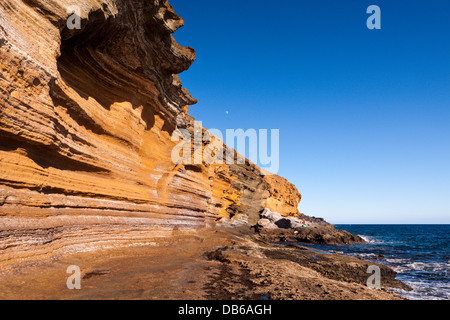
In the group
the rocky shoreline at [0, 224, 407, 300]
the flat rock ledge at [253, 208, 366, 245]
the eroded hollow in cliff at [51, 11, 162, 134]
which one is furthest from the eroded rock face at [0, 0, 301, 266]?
the flat rock ledge at [253, 208, 366, 245]

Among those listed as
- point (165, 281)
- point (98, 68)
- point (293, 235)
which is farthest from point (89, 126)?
point (293, 235)

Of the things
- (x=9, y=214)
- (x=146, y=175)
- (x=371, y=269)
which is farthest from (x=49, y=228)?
(x=371, y=269)

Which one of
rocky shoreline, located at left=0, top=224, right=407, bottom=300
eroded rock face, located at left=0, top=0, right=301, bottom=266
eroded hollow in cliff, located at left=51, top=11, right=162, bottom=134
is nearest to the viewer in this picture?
rocky shoreline, located at left=0, top=224, right=407, bottom=300

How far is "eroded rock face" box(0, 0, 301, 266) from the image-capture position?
20.6 feet

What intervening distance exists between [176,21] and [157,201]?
8.74 m

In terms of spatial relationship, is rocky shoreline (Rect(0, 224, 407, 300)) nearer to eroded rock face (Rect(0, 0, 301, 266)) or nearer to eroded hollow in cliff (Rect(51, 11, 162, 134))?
eroded rock face (Rect(0, 0, 301, 266))

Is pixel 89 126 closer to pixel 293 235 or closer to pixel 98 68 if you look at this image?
pixel 98 68

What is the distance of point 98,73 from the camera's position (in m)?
10.6

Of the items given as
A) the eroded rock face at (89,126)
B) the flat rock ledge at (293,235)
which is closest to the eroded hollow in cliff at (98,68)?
the eroded rock face at (89,126)

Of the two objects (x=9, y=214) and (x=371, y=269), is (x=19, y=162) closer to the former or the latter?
(x=9, y=214)

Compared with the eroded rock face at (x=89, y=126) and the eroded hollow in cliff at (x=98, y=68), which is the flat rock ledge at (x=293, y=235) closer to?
the eroded rock face at (x=89, y=126)

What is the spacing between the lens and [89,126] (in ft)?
32.4

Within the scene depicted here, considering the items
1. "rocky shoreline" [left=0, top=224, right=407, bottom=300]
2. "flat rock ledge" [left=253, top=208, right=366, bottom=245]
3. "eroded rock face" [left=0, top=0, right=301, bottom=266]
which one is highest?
"eroded rock face" [left=0, top=0, right=301, bottom=266]

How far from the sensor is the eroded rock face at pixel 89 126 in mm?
6281
